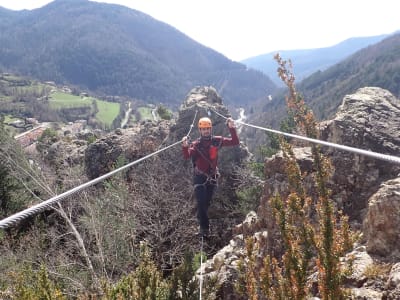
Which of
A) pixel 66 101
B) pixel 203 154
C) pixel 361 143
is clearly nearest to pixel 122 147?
pixel 203 154

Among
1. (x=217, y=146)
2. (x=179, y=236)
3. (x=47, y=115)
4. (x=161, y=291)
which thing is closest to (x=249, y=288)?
(x=161, y=291)

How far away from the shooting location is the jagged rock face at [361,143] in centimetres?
596

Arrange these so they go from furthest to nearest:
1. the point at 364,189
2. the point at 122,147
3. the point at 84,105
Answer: the point at 84,105
the point at 122,147
the point at 364,189

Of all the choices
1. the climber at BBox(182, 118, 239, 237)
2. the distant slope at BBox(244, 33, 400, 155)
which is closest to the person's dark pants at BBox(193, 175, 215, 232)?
the climber at BBox(182, 118, 239, 237)

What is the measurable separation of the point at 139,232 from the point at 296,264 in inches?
396

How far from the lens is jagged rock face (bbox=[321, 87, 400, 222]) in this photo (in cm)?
596

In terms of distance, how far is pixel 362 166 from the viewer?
6098mm

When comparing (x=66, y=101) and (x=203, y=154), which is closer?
(x=203, y=154)

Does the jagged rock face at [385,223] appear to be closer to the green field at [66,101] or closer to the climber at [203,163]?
the climber at [203,163]

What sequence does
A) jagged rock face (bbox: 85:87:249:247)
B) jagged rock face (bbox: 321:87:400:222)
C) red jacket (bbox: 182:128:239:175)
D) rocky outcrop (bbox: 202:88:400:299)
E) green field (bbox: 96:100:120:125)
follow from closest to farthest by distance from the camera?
rocky outcrop (bbox: 202:88:400:299), jagged rock face (bbox: 321:87:400:222), red jacket (bbox: 182:128:239:175), jagged rock face (bbox: 85:87:249:247), green field (bbox: 96:100:120:125)

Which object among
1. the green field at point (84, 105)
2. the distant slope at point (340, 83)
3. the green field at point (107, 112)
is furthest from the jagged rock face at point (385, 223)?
the green field at point (107, 112)

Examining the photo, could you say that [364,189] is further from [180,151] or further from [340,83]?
[340,83]

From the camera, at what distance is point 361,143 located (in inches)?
257

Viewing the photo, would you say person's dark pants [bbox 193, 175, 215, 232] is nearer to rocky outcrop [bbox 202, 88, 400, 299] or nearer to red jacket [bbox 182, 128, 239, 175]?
red jacket [bbox 182, 128, 239, 175]
